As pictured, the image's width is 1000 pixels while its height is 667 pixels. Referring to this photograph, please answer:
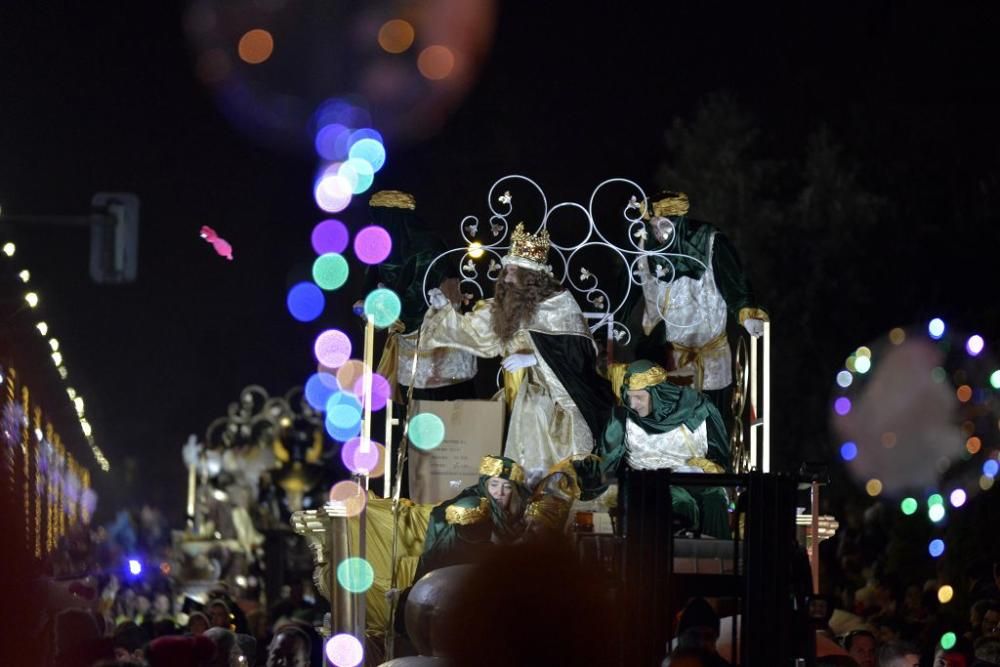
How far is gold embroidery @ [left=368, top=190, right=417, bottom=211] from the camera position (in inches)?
716

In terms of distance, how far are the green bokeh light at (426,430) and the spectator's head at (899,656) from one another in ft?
20.5

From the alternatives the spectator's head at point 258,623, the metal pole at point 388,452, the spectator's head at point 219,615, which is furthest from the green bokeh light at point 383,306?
the spectator's head at point 258,623

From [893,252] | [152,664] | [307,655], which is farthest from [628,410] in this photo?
[893,252]

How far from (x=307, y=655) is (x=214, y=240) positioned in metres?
6.59

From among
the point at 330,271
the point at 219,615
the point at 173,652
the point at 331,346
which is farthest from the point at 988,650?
the point at 331,346

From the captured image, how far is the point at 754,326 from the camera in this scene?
16875mm

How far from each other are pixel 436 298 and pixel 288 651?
6926 mm

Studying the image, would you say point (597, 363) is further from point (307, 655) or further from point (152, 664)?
point (152, 664)

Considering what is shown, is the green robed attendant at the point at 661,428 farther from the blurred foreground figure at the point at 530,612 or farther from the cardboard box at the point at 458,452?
the blurred foreground figure at the point at 530,612

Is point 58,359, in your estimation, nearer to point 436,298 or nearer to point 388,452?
point 388,452

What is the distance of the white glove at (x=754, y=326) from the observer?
16.9m

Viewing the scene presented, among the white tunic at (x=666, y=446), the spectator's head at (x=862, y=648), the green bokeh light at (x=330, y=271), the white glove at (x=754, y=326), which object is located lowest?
the spectator's head at (x=862, y=648)

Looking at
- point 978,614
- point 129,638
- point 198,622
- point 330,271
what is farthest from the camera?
point 330,271

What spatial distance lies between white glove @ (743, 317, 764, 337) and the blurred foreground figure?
7.50 metres
